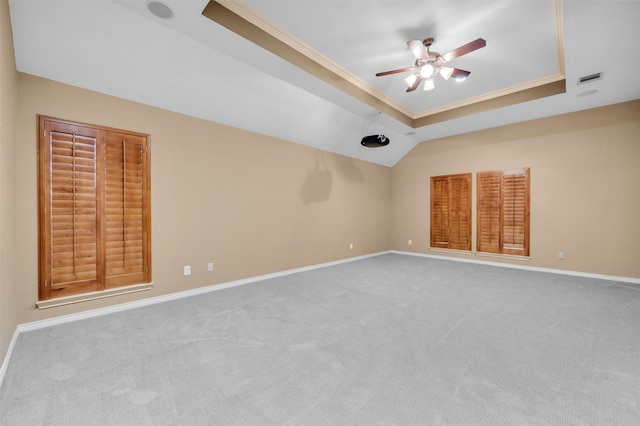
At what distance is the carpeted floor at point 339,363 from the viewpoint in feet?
5.02

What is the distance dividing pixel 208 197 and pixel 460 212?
5415mm

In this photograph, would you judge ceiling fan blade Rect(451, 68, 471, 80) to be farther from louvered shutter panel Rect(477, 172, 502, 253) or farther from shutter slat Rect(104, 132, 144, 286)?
shutter slat Rect(104, 132, 144, 286)

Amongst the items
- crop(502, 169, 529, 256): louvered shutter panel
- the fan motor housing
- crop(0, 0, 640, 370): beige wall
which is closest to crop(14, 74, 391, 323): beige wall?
crop(0, 0, 640, 370): beige wall

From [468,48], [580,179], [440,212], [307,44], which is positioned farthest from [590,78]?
[307,44]

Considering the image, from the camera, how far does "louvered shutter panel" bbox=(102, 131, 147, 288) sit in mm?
3084

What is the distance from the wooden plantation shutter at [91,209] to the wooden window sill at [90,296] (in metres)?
0.05

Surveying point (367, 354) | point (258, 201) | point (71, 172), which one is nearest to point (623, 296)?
point (367, 354)

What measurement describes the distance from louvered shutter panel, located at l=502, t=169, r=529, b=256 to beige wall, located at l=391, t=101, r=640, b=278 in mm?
128

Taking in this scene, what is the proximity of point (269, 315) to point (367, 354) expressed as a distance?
49.6 inches

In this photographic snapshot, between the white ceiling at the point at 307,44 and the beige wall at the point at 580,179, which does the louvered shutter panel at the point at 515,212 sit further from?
the white ceiling at the point at 307,44

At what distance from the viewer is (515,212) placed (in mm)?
5379

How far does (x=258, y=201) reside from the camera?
4.50m

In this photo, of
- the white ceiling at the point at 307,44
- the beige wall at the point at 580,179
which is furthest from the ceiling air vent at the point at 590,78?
the beige wall at the point at 580,179

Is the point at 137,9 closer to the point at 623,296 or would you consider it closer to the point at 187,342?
the point at 187,342
